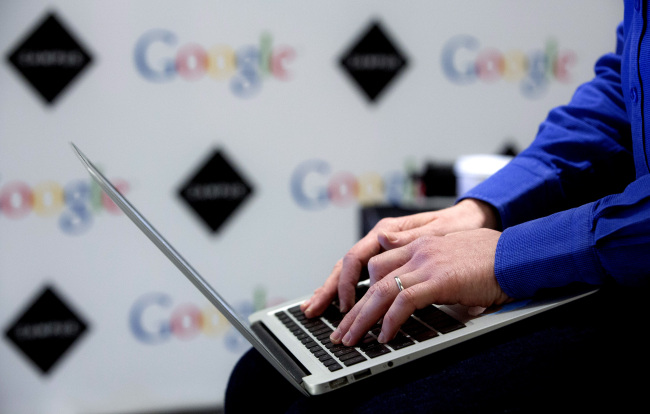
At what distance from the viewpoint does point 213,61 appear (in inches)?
68.6

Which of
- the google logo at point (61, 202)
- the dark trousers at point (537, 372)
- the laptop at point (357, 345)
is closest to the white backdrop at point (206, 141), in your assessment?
the google logo at point (61, 202)

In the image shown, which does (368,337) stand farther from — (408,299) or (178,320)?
(178,320)

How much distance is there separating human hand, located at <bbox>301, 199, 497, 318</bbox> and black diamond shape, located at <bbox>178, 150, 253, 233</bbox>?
3.55ft

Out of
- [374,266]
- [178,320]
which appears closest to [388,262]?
[374,266]

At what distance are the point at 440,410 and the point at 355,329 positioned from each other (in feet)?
0.42

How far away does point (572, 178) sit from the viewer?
0.79 metres

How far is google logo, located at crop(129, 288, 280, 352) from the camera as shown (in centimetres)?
181

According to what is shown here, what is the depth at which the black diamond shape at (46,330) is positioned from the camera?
1779 mm

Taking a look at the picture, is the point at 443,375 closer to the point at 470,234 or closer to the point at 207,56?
the point at 470,234

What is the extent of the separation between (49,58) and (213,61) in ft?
1.66

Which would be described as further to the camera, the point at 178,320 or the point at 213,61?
the point at 178,320

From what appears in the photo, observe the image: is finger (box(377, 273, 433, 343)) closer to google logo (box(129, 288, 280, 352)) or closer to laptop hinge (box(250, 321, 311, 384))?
laptop hinge (box(250, 321, 311, 384))

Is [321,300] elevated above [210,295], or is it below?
below

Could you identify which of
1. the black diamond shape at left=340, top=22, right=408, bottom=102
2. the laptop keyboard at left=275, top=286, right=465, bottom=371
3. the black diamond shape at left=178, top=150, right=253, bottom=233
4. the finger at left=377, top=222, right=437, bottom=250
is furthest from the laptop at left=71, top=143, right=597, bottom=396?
the black diamond shape at left=340, top=22, right=408, bottom=102
